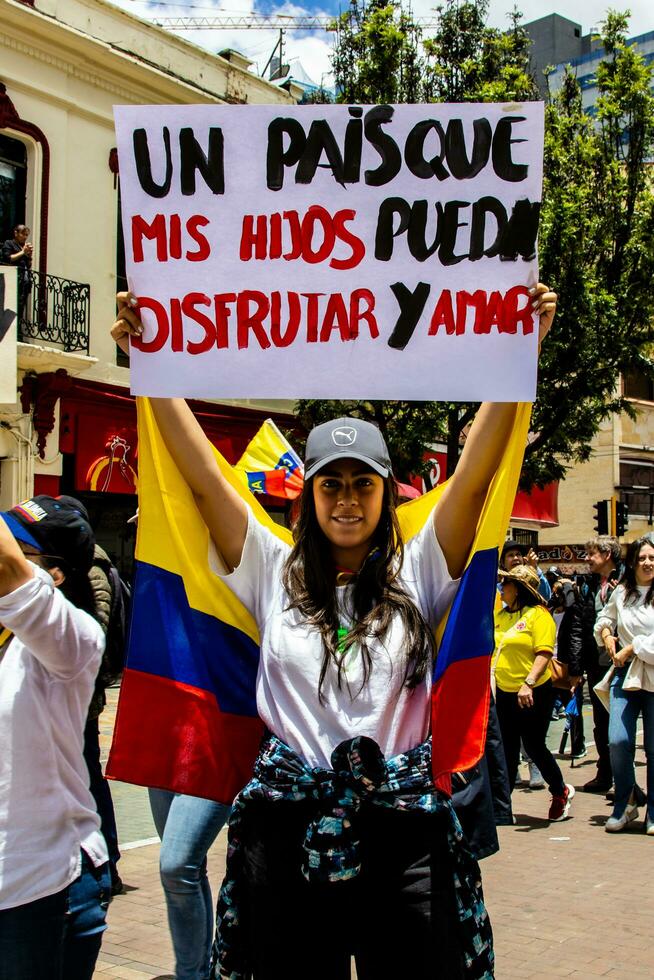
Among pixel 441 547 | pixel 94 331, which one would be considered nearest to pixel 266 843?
pixel 441 547

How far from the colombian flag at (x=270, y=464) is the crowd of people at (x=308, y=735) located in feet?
17.1

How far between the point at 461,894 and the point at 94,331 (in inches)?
593

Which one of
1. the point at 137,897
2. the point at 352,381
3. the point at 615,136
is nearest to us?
the point at 352,381

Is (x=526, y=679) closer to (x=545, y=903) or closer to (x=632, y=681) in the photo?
(x=632, y=681)

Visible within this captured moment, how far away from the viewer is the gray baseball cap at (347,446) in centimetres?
274

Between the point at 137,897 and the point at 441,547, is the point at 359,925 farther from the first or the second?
the point at 137,897

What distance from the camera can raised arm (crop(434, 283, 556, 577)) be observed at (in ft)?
8.76

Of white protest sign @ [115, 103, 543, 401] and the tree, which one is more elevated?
the tree

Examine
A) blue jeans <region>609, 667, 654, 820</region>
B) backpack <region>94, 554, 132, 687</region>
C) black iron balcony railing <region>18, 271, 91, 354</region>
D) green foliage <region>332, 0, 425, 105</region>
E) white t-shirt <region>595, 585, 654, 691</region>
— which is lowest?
blue jeans <region>609, 667, 654, 820</region>

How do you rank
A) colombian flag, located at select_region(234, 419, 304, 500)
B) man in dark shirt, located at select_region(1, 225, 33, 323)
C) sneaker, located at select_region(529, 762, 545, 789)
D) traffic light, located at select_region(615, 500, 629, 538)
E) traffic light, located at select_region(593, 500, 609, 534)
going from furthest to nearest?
1. traffic light, located at select_region(593, 500, 609, 534)
2. traffic light, located at select_region(615, 500, 629, 538)
3. man in dark shirt, located at select_region(1, 225, 33, 323)
4. sneaker, located at select_region(529, 762, 545, 789)
5. colombian flag, located at select_region(234, 419, 304, 500)

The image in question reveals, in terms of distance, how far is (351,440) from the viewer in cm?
276

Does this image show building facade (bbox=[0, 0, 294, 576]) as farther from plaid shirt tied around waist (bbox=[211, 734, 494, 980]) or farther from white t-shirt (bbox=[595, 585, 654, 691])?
plaid shirt tied around waist (bbox=[211, 734, 494, 980])

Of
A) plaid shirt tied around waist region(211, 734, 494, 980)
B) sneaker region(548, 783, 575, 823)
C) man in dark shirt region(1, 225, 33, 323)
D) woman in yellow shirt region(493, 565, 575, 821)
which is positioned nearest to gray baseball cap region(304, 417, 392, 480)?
plaid shirt tied around waist region(211, 734, 494, 980)

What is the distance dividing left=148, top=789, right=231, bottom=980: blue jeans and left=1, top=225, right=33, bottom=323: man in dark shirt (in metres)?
12.0
